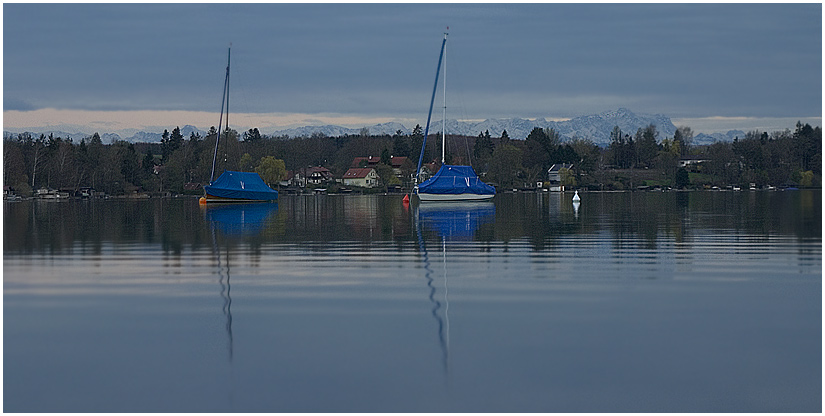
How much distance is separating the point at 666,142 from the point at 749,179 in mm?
46720

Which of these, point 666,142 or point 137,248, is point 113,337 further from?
point 666,142

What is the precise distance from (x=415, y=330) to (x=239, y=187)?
56549 millimetres

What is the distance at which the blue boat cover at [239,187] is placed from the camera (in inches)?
2537

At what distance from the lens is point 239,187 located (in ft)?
216

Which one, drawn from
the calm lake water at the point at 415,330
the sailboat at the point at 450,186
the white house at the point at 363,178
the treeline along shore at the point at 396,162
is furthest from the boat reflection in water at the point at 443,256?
the white house at the point at 363,178

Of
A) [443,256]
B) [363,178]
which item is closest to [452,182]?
[443,256]

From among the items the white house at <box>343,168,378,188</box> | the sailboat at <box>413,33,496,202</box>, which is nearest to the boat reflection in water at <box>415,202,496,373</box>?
the sailboat at <box>413,33,496,202</box>

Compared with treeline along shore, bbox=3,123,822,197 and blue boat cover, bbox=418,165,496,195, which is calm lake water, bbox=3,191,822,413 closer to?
blue boat cover, bbox=418,165,496,195

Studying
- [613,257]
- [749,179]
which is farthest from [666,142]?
[613,257]

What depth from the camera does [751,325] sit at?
431 inches

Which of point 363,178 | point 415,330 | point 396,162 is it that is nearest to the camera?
point 415,330

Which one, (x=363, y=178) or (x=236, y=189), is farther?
(x=363, y=178)

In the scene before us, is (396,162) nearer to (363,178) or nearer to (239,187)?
(363,178)

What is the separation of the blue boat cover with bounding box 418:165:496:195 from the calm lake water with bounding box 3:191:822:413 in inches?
1685
